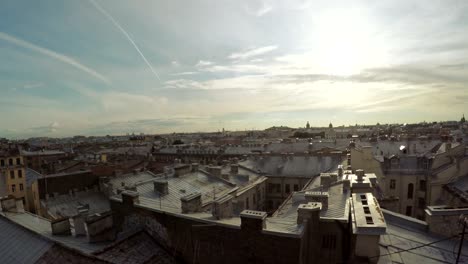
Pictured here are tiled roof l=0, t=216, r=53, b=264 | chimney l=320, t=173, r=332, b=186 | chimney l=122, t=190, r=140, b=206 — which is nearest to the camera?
tiled roof l=0, t=216, r=53, b=264

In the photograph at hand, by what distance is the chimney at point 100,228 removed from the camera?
12750mm

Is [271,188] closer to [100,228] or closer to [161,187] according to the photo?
[161,187]

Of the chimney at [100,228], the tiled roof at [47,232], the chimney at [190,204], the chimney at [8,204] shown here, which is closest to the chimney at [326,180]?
the chimney at [190,204]

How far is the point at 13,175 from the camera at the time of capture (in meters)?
37.4

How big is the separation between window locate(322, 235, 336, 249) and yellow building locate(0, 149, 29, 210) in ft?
133

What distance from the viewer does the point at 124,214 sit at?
14.4 meters

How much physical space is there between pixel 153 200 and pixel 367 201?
12.3 meters

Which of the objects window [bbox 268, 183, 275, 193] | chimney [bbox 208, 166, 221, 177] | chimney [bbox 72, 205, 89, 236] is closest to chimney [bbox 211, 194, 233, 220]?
chimney [bbox 72, 205, 89, 236]

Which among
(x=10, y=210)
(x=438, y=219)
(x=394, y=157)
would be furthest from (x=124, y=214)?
(x=394, y=157)

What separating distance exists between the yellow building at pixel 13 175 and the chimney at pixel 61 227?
1170 inches

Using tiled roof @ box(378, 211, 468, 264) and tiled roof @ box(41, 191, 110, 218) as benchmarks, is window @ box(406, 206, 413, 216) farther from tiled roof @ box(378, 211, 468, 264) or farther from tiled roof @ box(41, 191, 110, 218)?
tiled roof @ box(41, 191, 110, 218)

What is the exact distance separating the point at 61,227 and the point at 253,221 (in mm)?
10466

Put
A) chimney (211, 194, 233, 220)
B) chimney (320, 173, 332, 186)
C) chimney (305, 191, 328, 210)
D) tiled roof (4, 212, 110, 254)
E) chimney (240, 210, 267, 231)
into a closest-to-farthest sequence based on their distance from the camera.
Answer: chimney (240, 210, 267, 231) → tiled roof (4, 212, 110, 254) → chimney (211, 194, 233, 220) → chimney (305, 191, 328, 210) → chimney (320, 173, 332, 186)

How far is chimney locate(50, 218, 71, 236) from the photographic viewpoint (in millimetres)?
13281
